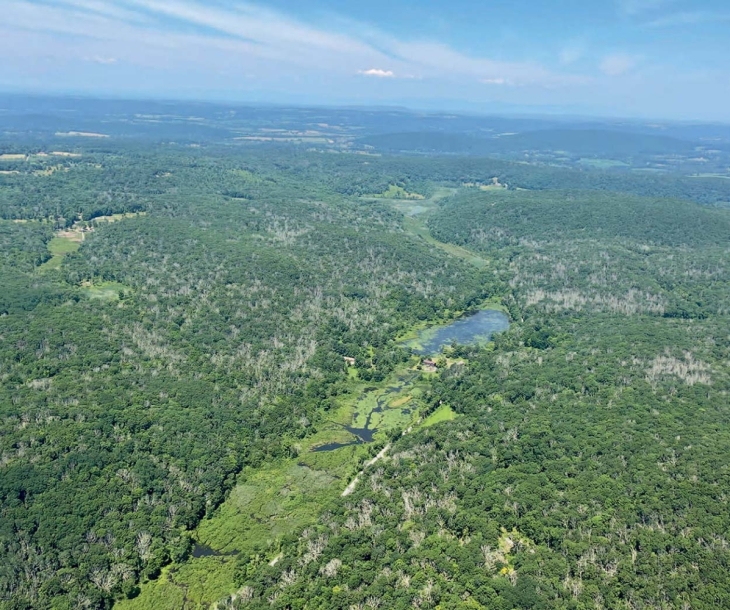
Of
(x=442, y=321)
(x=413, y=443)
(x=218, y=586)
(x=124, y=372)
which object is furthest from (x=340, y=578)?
(x=442, y=321)

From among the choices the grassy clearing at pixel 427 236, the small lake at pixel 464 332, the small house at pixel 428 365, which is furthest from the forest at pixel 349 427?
the grassy clearing at pixel 427 236

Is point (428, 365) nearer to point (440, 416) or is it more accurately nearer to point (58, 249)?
point (440, 416)

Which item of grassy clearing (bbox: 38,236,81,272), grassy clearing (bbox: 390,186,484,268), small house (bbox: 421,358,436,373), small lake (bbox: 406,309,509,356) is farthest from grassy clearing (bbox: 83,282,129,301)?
grassy clearing (bbox: 390,186,484,268)

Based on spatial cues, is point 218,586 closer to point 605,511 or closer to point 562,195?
point 605,511

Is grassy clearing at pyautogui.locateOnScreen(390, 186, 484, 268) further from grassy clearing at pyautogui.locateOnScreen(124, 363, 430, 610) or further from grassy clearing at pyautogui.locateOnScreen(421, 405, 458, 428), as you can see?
grassy clearing at pyautogui.locateOnScreen(124, 363, 430, 610)

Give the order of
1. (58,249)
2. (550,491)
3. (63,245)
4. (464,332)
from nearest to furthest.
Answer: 1. (550,491)
2. (464,332)
3. (58,249)
4. (63,245)

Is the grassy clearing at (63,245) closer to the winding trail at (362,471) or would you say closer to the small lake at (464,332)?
the small lake at (464,332)

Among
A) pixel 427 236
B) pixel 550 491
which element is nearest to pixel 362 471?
pixel 550 491
